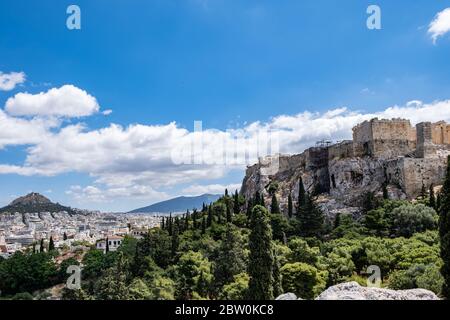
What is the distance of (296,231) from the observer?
101 feet

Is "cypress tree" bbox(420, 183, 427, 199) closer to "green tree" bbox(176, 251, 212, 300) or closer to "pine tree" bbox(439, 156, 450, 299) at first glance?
"green tree" bbox(176, 251, 212, 300)

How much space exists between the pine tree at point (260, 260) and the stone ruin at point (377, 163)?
23851mm

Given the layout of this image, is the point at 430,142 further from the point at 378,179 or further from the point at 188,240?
the point at 188,240

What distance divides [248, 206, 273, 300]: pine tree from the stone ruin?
2385 centimetres

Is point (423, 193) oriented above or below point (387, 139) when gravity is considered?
below

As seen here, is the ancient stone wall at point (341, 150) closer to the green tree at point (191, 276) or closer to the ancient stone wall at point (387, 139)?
the ancient stone wall at point (387, 139)

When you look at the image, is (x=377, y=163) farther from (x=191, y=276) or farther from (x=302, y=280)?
(x=302, y=280)

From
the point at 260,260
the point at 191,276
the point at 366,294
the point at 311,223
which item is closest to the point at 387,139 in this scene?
the point at 311,223

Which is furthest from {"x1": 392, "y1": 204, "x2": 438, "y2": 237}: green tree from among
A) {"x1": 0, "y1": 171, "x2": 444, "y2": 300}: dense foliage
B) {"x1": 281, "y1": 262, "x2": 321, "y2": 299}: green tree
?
{"x1": 281, "y1": 262, "x2": 321, "y2": 299}: green tree

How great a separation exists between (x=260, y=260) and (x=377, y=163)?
2776 cm

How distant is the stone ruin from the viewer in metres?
35.2

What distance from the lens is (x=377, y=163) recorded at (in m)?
38.3

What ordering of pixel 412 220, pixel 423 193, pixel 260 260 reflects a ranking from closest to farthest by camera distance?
pixel 260 260, pixel 412 220, pixel 423 193
